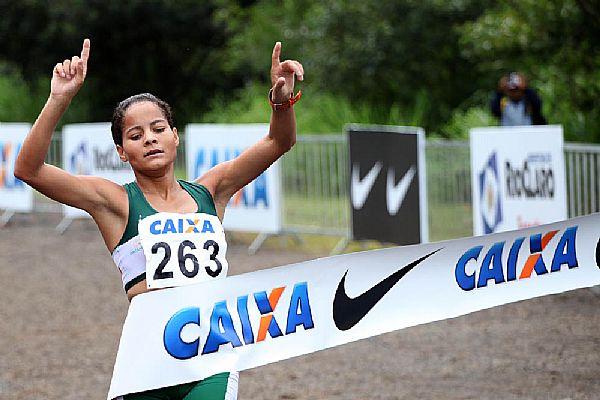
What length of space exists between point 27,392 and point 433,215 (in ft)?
19.6

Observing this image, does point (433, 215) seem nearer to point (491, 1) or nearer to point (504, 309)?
point (504, 309)

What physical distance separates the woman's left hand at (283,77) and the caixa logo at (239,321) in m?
0.68

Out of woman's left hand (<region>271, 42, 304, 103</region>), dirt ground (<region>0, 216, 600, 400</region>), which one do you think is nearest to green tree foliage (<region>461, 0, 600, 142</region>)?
dirt ground (<region>0, 216, 600, 400</region>)

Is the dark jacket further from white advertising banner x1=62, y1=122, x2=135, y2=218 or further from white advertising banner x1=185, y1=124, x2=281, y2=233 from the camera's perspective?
white advertising banner x1=62, y1=122, x2=135, y2=218

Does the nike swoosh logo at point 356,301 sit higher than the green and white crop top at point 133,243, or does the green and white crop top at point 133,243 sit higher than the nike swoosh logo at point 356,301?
the green and white crop top at point 133,243

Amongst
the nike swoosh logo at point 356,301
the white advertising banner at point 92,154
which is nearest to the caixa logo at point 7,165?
the white advertising banner at point 92,154

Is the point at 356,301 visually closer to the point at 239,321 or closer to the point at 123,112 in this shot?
the point at 239,321

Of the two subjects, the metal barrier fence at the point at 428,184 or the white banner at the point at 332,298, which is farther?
the metal barrier fence at the point at 428,184

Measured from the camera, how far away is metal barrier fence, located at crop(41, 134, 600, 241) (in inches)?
447

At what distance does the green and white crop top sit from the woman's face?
0.34ft

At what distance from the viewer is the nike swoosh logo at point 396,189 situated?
13246 mm

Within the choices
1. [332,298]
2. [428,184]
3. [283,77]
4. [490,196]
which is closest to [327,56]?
[428,184]

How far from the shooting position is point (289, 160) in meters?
15.6

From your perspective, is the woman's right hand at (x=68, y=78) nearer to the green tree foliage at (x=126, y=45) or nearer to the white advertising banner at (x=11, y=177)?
the white advertising banner at (x=11, y=177)
